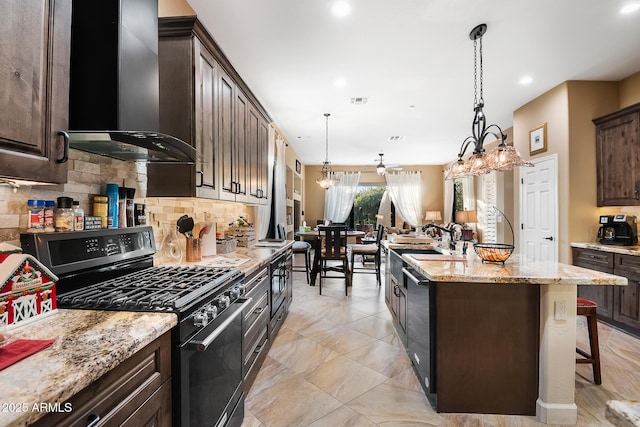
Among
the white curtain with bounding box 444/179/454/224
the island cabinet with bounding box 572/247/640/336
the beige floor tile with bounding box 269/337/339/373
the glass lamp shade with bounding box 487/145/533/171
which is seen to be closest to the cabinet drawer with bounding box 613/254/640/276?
the island cabinet with bounding box 572/247/640/336

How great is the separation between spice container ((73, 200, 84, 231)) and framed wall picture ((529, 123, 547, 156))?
515cm

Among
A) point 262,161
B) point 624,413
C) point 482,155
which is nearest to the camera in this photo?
point 624,413

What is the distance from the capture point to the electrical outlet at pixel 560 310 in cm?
168

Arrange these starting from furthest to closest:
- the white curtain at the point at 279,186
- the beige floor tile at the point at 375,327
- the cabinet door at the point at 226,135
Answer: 1. the white curtain at the point at 279,186
2. the beige floor tile at the point at 375,327
3. the cabinet door at the point at 226,135

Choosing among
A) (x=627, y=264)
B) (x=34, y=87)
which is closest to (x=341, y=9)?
(x=34, y=87)

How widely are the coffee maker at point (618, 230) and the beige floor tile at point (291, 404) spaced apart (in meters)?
3.73

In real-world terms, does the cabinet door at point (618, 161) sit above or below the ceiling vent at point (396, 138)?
below

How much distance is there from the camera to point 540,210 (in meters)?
4.11

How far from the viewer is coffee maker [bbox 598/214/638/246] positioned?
326cm

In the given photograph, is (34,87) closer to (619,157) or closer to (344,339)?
(344,339)

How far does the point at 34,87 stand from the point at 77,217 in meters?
0.62

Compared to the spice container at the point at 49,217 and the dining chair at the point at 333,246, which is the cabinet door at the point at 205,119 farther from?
the dining chair at the point at 333,246

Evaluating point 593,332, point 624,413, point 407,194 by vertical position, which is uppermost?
point 407,194

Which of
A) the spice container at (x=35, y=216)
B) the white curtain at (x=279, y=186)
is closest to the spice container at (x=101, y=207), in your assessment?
the spice container at (x=35, y=216)
